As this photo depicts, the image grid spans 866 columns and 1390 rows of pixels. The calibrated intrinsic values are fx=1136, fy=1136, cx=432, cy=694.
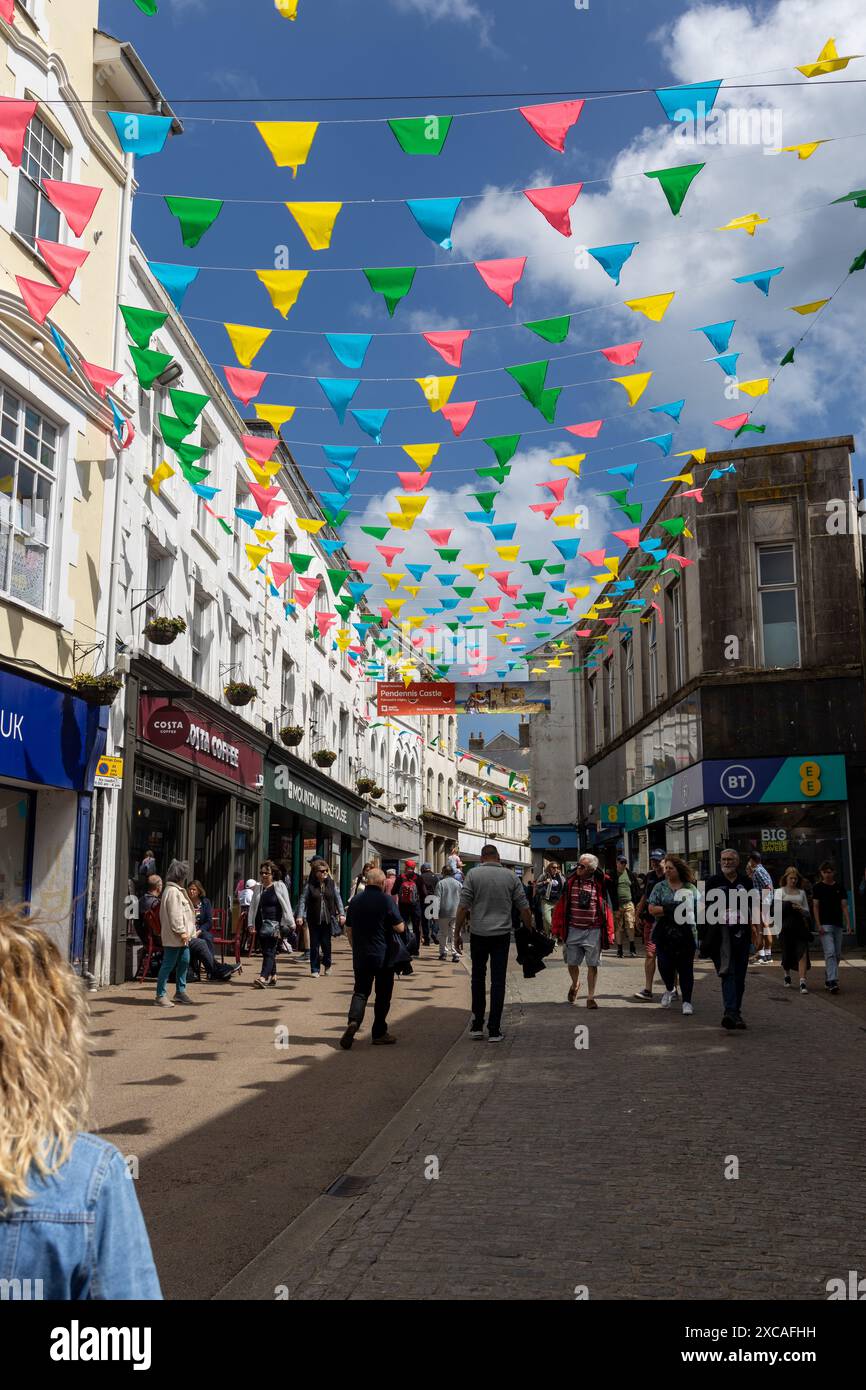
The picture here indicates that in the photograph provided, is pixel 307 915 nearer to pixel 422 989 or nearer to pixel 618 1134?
pixel 422 989

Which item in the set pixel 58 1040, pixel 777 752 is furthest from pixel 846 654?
pixel 58 1040

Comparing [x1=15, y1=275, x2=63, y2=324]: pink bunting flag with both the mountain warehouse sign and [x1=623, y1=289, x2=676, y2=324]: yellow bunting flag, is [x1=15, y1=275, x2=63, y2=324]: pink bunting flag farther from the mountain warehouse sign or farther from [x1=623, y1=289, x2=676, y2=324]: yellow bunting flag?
the mountain warehouse sign

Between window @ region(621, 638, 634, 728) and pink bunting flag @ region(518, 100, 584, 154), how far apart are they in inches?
957

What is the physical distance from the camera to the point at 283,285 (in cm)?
954

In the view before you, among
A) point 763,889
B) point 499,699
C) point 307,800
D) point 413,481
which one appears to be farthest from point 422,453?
point 499,699

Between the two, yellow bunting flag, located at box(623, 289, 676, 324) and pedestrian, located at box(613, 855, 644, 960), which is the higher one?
yellow bunting flag, located at box(623, 289, 676, 324)

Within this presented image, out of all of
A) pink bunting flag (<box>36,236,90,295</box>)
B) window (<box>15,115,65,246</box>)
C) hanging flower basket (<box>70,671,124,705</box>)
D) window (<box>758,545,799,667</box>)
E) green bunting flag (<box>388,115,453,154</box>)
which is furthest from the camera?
window (<box>758,545,799,667</box>)

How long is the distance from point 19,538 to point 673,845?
56.2 ft

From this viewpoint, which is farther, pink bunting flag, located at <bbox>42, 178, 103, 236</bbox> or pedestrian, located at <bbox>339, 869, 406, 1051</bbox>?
pedestrian, located at <bbox>339, 869, 406, 1051</bbox>

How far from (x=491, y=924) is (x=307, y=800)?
763 inches

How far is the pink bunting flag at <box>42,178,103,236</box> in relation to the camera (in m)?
9.68

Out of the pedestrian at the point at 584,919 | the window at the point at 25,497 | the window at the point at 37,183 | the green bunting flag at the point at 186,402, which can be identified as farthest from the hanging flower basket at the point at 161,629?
the pedestrian at the point at 584,919

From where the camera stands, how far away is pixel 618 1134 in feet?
22.1

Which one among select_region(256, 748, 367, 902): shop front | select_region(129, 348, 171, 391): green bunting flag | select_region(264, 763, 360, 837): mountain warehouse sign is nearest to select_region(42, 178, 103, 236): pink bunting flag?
select_region(129, 348, 171, 391): green bunting flag
